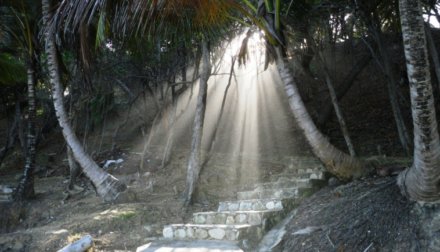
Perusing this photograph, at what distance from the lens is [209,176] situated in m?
10.4

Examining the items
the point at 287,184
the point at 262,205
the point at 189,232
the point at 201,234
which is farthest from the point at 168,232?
the point at 287,184

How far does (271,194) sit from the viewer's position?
773 centimetres

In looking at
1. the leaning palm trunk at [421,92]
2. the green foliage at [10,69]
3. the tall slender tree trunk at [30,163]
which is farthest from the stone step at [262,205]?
the green foliage at [10,69]

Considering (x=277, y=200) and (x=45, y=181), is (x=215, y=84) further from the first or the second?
(x=277, y=200)

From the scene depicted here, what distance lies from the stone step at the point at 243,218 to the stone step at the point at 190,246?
27.2 inches

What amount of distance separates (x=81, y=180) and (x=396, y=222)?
32.8ft

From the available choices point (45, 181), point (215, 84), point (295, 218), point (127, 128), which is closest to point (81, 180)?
point (45, 181)

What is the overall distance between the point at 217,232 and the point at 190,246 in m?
0.46

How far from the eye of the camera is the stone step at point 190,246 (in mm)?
5547

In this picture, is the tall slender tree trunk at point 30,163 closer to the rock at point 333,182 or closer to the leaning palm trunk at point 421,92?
the rock at point 333,182

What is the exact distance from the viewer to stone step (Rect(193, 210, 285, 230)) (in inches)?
249

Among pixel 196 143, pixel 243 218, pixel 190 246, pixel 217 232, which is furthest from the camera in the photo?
pixel 196 143

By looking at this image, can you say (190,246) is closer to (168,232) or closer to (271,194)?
(168,232)

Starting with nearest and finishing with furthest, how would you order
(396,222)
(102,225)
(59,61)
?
(396,222) → (102,225) → (59,61)
